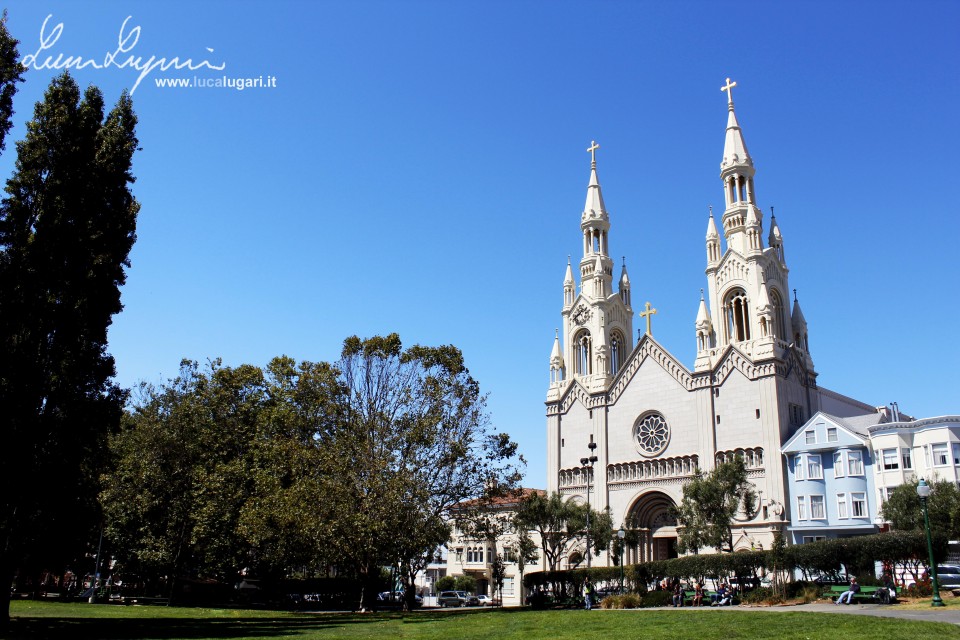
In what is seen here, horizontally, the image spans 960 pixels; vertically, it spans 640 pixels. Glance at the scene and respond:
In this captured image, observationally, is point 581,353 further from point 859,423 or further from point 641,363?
point 859,423

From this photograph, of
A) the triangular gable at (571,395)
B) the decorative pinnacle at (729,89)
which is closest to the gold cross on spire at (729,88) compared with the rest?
the decorative pinnacle at (729,89)

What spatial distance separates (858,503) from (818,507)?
2693 mm

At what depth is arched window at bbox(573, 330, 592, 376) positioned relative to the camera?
7300 cm

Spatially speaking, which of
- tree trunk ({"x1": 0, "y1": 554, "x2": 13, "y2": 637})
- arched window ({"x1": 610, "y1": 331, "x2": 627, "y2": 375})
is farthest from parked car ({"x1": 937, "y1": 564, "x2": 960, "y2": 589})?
arched window ({"x1": 610, "y1": 331, "x2": 627, "y2": 375})

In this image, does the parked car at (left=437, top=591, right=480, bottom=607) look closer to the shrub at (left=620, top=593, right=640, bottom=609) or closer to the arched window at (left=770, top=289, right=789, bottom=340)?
the shrub at (left=620, top=593, right=640, bottom=609)

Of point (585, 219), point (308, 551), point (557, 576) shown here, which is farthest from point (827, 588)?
point (585, 219)

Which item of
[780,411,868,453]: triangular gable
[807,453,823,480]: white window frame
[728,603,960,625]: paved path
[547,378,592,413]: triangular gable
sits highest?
[547,378,592,413]: triangular gable

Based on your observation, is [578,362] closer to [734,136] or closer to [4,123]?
[734,136]

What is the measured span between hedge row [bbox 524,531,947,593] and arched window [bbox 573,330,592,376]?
95.6ft

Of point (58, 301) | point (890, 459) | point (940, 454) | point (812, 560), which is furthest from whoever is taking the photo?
point (890, 459)

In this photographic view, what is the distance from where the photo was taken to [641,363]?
67.8 meters

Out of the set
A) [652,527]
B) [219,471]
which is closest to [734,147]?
[652,527]

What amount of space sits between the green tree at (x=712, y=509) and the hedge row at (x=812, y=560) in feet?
8.51

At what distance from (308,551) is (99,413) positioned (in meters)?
17.6
